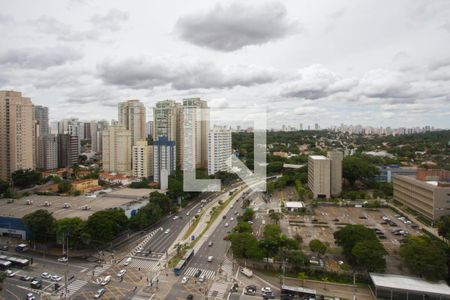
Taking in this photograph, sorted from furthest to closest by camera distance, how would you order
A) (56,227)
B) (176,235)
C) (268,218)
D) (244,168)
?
Result: (244,168) < (268,218) < (176,235) < (56,227)

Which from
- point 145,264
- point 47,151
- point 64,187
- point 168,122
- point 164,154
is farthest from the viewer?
point 47,151

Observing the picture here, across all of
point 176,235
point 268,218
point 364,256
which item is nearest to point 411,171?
point 268,218

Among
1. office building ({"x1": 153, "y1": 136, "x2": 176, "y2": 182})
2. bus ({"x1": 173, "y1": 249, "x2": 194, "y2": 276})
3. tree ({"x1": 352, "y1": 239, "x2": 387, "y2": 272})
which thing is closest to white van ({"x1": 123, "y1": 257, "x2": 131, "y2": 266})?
bus ({"x1": 173, "y1": 249, "x2": 194, "y2": 276})

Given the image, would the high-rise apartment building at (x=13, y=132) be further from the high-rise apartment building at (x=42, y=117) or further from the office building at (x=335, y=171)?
the office building at (x=335, y=171)

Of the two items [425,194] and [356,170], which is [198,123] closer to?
[356,170]

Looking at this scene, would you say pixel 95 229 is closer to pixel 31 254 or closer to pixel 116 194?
pixel 31 254

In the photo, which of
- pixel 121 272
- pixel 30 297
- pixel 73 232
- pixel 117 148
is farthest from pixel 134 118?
pixel 30 297
